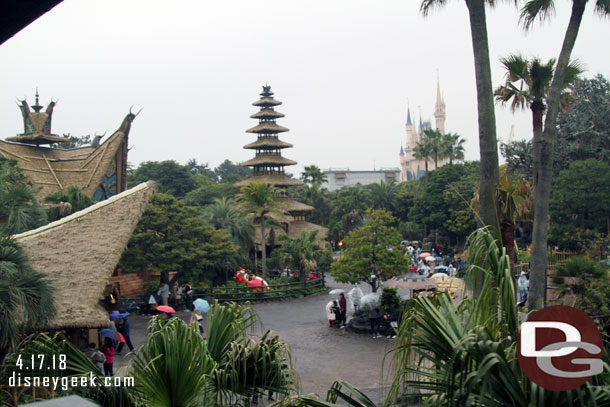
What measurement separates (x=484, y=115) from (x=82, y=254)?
35.3 ft

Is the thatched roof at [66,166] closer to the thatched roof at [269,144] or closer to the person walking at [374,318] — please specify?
the thatched roof at [269,144]

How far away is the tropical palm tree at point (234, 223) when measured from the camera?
30203mm

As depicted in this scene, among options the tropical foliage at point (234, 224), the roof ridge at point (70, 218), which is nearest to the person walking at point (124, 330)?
the roof ridge at point (70, 218)

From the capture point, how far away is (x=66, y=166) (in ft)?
101

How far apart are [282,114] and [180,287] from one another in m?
23.5

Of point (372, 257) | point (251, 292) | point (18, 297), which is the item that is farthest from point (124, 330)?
point (251, 292)

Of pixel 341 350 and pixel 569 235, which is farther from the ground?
pixel 569 235

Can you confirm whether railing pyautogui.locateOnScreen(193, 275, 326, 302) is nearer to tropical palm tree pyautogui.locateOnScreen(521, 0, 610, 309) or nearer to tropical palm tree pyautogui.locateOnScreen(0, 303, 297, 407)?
tropical palm tree pyautogui.locateOnScreen(521, 0, 610, 309)

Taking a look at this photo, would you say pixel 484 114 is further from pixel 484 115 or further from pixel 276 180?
pixel 276 180

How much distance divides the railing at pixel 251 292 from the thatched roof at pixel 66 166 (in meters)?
9.30

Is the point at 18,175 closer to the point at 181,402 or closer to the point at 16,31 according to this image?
the point at 181,402

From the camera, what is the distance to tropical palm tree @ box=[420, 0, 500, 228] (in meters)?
9.46

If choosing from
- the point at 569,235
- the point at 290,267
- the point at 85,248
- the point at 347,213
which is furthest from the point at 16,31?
the point at 347,213

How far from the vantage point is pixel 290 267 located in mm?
27391
